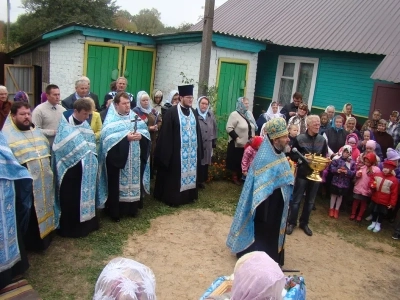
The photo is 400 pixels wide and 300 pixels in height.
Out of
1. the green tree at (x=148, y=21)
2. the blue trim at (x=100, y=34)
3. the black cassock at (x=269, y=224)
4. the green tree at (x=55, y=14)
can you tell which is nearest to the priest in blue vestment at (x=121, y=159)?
the black cassock at (x=269, y=224)

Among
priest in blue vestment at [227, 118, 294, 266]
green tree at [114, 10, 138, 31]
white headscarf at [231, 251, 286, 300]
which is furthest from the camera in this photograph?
green tree at [114, 10, 138, 31]

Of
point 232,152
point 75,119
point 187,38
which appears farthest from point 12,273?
point 187,38

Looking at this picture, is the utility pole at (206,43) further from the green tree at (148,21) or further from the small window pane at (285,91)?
the green tree at (148,21)

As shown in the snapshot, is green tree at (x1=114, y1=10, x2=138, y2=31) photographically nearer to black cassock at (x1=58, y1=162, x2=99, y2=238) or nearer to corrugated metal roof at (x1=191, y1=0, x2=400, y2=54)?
corrugated metal roof at (x1=191, y1=0, x2=400, y2=54)

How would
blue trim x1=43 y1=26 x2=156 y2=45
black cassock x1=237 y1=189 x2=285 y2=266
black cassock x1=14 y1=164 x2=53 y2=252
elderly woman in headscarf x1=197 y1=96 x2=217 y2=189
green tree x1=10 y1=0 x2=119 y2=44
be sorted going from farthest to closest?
green tree x1=10 y1=0 x2=119 y2=44, blue trim x1=43 y1=26 x2=156 y2=45, elderly woman in headscarf x1=197 y1=96 x2=217 y2=189, black cassock x1=237 y1=189 x2=285 y2=266, black cassock x1=14 y1=164 x2=53 y2=252

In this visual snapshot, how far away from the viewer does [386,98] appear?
9086 millimetres

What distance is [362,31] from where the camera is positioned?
10.3 m

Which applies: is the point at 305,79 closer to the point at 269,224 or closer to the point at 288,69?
the point at 288,69

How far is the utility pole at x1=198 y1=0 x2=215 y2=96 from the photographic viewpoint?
8.16 metres

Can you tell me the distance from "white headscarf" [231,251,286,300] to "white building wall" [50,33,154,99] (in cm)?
781

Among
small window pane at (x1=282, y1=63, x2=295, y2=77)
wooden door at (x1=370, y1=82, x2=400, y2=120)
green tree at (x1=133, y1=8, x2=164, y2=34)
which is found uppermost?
green tree at (x1=133, y1=8, x2=164, y2=34)

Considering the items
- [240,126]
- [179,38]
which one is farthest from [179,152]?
[179,38]

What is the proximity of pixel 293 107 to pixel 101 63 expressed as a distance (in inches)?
173

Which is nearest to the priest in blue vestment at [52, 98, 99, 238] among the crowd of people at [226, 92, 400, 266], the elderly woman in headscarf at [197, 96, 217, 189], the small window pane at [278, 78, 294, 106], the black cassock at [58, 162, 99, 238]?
the black cassock at [58, 162, 99, 238]
